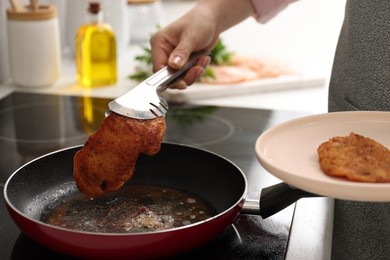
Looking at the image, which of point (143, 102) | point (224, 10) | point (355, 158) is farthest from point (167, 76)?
point (355, 158)

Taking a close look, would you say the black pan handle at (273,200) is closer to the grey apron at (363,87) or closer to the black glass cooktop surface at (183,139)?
the black glass cooktop surface at (183,139)

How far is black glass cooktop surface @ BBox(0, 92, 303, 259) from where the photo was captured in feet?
3.01

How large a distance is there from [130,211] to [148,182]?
0.16 m

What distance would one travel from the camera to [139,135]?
925 mm

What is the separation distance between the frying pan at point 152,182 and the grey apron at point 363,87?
0.84 ft

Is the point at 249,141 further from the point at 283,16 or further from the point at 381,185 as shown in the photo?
the point at 283,16

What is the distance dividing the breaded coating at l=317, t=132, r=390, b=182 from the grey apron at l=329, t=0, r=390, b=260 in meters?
0.27

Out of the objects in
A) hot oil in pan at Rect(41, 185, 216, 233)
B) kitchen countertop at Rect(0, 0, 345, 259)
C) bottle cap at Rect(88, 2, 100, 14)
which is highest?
bottle cap at Rect(88, 2, 100, 14)

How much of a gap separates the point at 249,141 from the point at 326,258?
47 cm

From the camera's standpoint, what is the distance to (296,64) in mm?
1890

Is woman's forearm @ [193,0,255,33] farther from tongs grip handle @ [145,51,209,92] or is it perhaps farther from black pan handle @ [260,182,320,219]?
black pan handle @ [260,182,320,219]

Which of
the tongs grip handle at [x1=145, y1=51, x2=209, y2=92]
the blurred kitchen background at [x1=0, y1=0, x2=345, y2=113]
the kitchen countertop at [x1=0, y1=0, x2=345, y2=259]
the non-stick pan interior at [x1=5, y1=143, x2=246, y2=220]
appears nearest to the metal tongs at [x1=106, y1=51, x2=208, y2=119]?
the tongs grip handle at [x1=145, y1=51, x2=209, y2=92]

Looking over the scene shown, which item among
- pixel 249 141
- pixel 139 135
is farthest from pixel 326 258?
pixel 249 141

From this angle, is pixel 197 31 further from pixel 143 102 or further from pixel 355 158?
pixel 355 158
